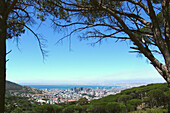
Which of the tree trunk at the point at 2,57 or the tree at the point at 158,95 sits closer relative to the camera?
the tree trunk at the point at 2,57

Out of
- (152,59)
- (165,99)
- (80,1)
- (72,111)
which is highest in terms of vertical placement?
(80,1)

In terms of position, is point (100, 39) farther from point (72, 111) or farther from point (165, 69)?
point (72, 111)

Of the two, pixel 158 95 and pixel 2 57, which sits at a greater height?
pixel 2 57

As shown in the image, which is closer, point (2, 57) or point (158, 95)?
point (2, 57)

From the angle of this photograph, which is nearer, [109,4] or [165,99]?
[109,4]

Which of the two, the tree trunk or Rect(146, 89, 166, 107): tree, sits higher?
the tree trunk

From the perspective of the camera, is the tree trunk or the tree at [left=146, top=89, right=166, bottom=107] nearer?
the tree trunk

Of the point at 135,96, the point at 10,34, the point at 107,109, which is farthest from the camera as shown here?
the point at 135,96

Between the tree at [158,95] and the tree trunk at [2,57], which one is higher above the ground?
the tree trunk at [2,57]

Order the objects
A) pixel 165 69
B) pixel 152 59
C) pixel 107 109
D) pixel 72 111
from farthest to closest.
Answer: pixel 72 111 < pixel 107 109 < pixel 152 59 < pixel 165 69

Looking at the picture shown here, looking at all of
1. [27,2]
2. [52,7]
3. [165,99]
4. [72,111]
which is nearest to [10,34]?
[27,2]

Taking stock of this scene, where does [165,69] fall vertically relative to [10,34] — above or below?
below
